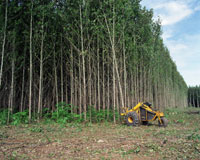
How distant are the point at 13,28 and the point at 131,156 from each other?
12561 millimetres

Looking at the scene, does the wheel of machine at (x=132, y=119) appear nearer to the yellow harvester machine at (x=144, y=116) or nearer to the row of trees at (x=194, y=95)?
the yellow harvester machine at (x=144, y=116)

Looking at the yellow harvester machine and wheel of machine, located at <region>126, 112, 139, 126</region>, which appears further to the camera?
wheel of machine, located at <region>126, 112, 139, 126</region>

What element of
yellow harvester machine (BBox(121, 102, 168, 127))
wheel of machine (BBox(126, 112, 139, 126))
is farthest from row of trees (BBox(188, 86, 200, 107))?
wheel of machine (BBox(126, 112, 139, 126))

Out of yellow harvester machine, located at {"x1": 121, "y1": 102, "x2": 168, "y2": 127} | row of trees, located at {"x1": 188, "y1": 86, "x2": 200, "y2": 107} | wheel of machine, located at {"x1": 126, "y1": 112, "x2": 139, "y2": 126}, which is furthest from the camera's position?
row of trees, located at {"x1": 188, "y1": 86, "x2": 200, "y2": 107}

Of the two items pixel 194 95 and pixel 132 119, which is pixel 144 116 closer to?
pixel 132 119

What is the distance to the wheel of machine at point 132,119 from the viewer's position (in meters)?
10.4

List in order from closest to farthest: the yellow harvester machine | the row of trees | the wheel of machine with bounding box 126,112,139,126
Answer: the yellow harvester machine
the wheel of machine with bounding box 126,112,139,126
the row of trees

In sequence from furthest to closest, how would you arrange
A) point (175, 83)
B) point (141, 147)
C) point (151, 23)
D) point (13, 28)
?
point (175, 83), point (151, 23), point (13, 28), point (141, 147)

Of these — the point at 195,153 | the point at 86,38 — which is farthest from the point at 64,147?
the point at 86,38

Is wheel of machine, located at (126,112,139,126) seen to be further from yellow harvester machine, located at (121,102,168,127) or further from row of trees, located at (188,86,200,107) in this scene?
row of trees, located at (188,86,200,107)

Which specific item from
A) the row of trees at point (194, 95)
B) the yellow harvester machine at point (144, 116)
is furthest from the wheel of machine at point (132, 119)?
the row of trees at point (194, 95)

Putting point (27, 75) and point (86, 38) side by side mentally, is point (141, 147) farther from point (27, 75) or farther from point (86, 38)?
point (27, 75)

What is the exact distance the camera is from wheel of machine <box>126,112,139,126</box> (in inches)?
410

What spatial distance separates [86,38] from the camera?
14172 millimetres
